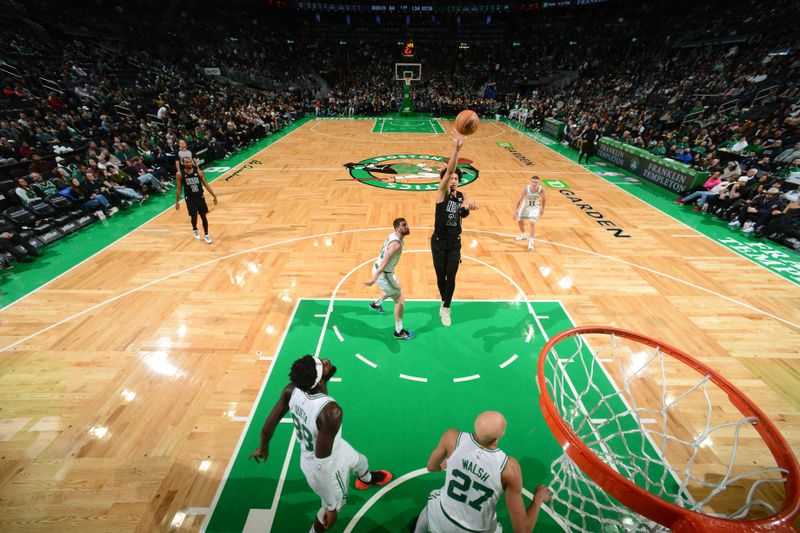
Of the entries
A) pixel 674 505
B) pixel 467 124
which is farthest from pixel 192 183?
pixel 674 505

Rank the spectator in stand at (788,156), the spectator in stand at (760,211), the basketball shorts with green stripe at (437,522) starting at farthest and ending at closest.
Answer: the spectator in stand at (788,156) < the spectator in stand at (760,211) < the basketball shorts with green stripe at (437,522)

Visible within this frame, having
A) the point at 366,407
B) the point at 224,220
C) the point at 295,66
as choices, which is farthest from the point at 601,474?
the point at 295,66

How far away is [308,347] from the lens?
5164 millimetres

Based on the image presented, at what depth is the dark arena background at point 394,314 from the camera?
3.33m

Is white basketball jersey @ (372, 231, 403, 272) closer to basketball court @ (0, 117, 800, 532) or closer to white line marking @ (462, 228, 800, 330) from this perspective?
basketball court @ (0, 117, 800, 532)

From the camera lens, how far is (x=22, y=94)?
13.4 m

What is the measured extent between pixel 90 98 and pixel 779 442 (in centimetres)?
2178

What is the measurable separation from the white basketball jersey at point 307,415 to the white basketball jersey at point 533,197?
21.9 feet

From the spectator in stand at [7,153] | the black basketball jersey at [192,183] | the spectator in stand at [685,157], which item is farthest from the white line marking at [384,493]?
the spectator in stand at [685,157]

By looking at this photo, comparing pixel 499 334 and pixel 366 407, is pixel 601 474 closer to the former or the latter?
pixel 366 407

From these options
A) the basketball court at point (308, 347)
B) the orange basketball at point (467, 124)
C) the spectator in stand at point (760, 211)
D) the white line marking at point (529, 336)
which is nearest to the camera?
the basketball court at point (308, 347)

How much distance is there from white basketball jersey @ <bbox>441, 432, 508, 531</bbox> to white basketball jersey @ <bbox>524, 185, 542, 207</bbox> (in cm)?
651

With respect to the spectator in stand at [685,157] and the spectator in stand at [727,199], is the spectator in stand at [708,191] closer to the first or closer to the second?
the spectator in stand at [727,199]

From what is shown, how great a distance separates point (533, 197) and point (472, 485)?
6.71 m
